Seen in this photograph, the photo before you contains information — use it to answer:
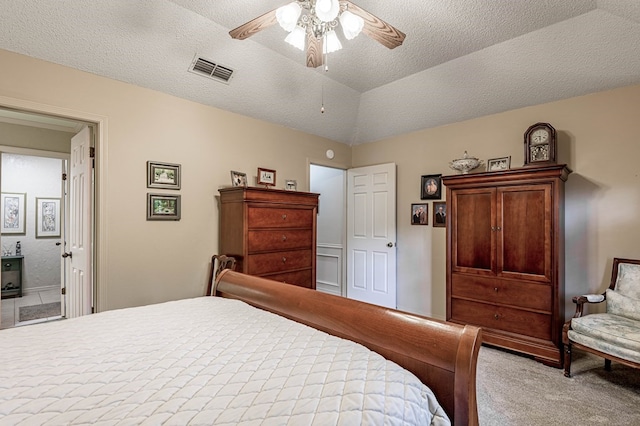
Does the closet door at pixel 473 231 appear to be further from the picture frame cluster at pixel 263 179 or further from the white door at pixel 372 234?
the picture frame cluster at pixel 263 179

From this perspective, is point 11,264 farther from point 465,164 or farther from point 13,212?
point 465,164

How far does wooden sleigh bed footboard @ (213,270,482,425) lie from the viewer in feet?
3.39

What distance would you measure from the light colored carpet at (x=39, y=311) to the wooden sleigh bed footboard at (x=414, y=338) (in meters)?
4.05

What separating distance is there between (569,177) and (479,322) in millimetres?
1697

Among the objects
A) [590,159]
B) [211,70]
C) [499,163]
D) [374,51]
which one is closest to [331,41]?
[374,51]

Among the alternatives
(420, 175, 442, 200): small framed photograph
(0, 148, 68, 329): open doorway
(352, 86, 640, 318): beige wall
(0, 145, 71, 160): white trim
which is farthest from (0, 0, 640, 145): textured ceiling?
(0, 148, 68, 329): open doorway

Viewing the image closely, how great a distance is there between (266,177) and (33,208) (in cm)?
479

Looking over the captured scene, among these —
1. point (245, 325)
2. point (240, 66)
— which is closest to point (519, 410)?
point (245, 325)

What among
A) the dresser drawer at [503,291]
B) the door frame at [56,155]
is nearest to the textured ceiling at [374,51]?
the dresser drawer at [503,291]

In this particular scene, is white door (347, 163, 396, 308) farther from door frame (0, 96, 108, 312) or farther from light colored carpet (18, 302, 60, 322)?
light colored carpet (18, 302, 60, 322)

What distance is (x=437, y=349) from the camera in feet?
3.61

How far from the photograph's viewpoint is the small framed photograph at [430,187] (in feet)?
13.0

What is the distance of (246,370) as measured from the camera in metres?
1.06

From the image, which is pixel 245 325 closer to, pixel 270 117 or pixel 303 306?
pixel 303 306
